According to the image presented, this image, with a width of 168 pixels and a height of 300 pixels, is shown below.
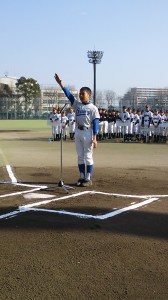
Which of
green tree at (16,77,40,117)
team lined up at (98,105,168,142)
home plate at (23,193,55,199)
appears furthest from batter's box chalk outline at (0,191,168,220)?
green tree at (16,77,40,117)

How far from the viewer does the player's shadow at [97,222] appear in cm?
522

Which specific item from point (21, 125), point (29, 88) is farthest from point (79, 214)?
point (29, 88)

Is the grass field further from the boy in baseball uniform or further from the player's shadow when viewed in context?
the player's shadow

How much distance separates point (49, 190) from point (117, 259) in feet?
12.8

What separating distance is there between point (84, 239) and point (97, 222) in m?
0.75

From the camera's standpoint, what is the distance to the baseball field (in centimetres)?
356

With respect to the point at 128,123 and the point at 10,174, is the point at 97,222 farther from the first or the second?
the point at 128,123

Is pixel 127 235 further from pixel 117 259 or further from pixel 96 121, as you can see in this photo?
pixel 96 121

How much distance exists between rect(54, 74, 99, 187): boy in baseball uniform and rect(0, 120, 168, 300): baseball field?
38 centimetres

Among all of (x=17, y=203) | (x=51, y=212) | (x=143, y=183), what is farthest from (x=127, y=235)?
(x=143, y=183)

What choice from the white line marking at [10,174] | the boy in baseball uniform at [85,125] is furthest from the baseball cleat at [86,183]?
the white line marking at [10,174]

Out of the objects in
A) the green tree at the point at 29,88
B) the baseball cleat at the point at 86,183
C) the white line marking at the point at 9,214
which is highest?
the green tree at the point at 29,88

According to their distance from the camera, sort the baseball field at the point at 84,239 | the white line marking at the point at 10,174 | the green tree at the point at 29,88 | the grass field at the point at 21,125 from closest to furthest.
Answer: the baseball field at the point at 84,239 < the white line marking at the point at 10,174 < the grass field at the point at 21,125 < the green tree at the point at 29,88

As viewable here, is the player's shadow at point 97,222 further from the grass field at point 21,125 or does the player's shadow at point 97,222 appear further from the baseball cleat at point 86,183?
the grass field at point 21,125
